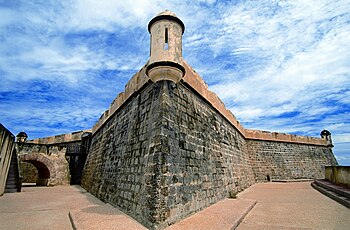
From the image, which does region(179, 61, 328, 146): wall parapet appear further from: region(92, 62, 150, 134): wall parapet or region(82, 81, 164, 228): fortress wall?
region(82, 81, 164, 228): fortress wall

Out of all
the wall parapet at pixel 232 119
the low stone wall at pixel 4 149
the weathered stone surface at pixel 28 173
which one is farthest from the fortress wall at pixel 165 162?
the weathered stone surface at pixel 28 173

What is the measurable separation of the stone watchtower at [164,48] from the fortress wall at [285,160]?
12270 mm

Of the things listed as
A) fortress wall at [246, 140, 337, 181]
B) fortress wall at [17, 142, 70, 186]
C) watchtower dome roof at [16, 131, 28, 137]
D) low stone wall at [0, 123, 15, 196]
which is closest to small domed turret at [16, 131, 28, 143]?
watchtower dome roof at [16, 131, 28, 137]

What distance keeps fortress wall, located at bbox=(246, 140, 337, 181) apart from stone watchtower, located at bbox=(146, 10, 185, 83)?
12270 mm

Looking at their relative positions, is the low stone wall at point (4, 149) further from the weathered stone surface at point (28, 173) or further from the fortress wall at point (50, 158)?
the weathered stone surface at point (28, 173)

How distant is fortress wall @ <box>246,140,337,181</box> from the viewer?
15.5m

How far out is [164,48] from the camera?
4.77m

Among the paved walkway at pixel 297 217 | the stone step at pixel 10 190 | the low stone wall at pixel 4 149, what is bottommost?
the paved walkway at pixel 297 217

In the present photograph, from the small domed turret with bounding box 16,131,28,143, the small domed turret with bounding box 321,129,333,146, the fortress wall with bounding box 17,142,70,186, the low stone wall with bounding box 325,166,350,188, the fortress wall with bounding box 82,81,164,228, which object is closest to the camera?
the fortress wall with bounding box 82,81,164,228

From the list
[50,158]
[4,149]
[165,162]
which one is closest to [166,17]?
[165,162]

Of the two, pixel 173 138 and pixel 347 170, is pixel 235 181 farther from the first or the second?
pixel 173 138

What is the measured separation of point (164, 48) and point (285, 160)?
16138 millimetres

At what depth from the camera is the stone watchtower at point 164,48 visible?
15.4 feet

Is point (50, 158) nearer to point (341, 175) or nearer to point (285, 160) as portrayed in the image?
point (341, 175)
